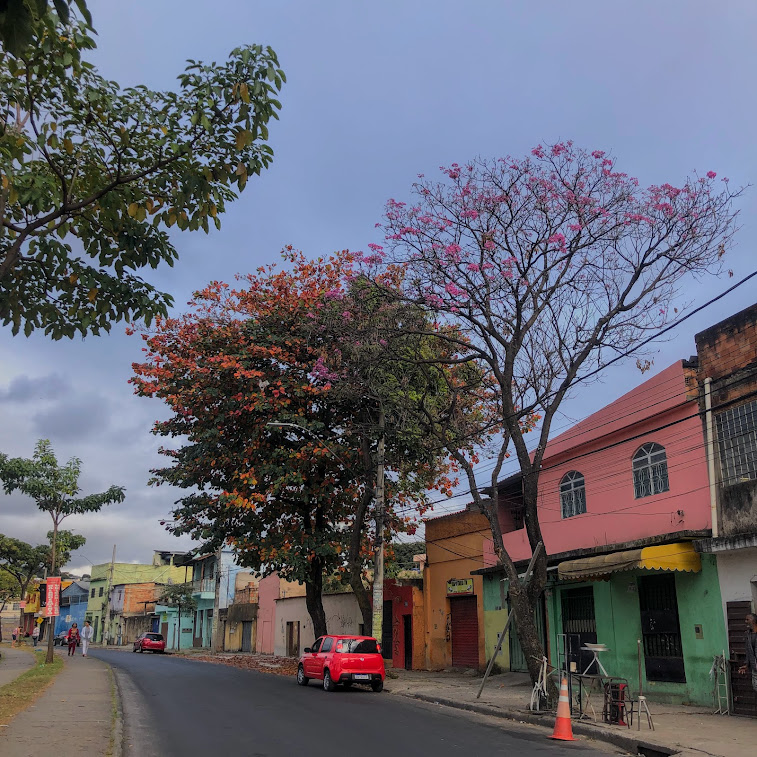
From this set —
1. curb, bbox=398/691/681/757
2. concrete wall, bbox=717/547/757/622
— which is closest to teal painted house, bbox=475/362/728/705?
concrete wall, bbox=717/547/757/622

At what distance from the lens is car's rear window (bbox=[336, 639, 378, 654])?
59.2 feet

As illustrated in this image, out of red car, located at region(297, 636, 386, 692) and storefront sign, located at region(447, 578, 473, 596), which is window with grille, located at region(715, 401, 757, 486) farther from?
storefront sign, located at region(447, 578, 473, 596)

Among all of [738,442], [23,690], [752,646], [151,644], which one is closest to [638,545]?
[738,442]

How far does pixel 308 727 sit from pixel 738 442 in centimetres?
913

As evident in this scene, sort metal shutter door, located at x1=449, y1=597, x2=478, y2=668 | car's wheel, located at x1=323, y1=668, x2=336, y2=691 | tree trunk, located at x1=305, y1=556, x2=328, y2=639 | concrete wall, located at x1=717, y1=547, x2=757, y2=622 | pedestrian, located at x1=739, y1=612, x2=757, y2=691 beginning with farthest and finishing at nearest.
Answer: tree trunk, located at x1=305, y1=556, x2=328, y2=639
metal shutter door, located at x1=449, y1=597, x2=478, y2=668
car's wheel, located at x1=323, y1=668, x2=336, y2=691
concrete wall, located at x1=717, y1=547, x2=757, y2=622
pedestrian, located at x1=739, y1=612, x2=757, y2=691

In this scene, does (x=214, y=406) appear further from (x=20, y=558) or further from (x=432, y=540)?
(x=20, y=558)

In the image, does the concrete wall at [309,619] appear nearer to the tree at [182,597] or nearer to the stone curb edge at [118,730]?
the tree at [182,597]

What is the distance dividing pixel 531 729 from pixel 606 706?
→ 127 centimetres

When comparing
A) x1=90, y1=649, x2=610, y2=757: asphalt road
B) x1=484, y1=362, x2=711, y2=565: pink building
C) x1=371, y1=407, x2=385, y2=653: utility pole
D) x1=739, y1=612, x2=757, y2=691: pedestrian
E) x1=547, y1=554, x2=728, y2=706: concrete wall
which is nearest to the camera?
x1=90, y1=649, x2=610, y2=757: asphalt road

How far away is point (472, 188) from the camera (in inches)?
595

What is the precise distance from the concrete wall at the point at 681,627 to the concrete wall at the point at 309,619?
47.5 feet

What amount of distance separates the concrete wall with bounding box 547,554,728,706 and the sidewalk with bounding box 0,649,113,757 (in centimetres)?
1053

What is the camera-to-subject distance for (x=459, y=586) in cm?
2419

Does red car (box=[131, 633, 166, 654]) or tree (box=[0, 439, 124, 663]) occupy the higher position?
tree (box=[0, 439, 124, 663])
